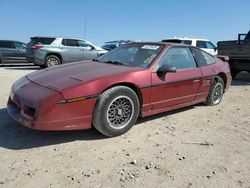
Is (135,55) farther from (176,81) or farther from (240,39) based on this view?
(240,39)

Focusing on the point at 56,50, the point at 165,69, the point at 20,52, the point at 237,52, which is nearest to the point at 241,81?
the point at 237,52

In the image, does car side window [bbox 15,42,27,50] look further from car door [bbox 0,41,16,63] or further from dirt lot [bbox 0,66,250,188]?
dirt lot [bbox 0,66,250,188]

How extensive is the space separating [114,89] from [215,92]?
299cm

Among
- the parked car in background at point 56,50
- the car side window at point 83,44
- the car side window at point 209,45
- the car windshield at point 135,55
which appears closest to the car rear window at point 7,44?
the parked car in background at point 56,50

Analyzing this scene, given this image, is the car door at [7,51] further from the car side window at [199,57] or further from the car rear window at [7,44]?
the car side window at [199,57]

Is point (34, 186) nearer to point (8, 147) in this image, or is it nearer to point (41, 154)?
point (41, 154)

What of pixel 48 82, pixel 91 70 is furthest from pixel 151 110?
pixel 48 82

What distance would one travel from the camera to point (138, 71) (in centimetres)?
456

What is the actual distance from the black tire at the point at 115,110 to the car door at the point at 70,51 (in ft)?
33.3

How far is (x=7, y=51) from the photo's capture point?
15.6m

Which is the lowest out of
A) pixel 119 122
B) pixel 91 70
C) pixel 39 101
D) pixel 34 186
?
pixel 34 186

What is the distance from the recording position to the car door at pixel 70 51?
46.1ft

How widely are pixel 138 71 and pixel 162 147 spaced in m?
1.21

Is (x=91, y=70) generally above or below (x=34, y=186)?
above
